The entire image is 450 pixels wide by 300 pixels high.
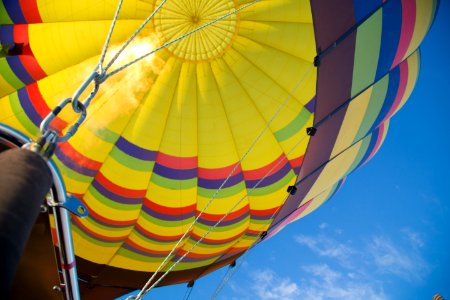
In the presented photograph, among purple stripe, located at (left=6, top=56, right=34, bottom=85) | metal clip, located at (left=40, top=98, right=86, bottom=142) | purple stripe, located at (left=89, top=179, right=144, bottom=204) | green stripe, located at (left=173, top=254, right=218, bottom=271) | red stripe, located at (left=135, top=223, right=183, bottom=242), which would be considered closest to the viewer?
metal clip, located at (left=40, top=98, right=86, bottom=142)

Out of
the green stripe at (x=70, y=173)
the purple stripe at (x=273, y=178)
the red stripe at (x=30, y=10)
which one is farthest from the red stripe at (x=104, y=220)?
the red stripe at (x=30, y=10)

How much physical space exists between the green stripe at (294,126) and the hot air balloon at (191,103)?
0.02m

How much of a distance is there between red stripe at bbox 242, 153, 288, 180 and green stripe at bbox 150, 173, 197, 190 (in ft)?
2.67

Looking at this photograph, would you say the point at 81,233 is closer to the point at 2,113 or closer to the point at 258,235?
the point at 2,113

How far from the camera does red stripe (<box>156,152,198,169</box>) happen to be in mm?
6043

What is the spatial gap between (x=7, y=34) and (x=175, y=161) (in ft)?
9.02

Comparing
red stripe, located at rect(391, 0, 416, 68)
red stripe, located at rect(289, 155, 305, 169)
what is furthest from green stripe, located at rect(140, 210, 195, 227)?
red stripe, located at rect(391, 0, 416, 68)

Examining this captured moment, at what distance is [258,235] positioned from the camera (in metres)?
6.72

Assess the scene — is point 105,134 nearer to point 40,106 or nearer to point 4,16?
point 40,106

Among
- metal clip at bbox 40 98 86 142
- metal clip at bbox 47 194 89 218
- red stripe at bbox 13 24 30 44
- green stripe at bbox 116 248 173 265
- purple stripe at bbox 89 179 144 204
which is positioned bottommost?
metal clip at bbox 47 194 89 218

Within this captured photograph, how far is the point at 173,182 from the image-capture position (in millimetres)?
6195

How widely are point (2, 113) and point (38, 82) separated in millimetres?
631

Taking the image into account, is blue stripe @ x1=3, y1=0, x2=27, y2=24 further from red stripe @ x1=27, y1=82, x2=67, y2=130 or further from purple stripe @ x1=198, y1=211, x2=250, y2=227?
purple stripe @ x1=198, y1=211, x2=250, y2=227

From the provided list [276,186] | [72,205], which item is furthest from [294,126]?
[72,205]
